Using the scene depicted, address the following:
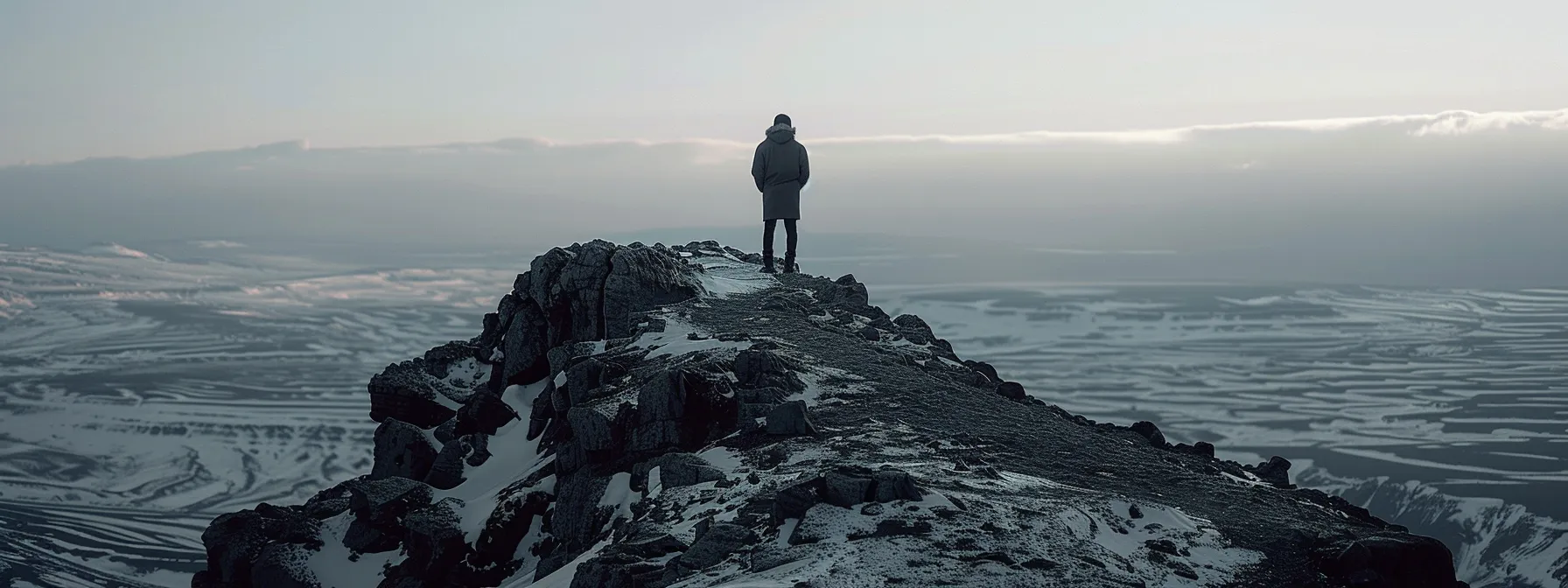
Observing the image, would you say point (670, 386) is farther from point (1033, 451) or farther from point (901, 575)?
point (901, 575)

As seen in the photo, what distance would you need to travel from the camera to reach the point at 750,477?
14.4 meters

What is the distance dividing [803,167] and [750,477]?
16318 millimetres

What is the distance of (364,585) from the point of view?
76.9ft

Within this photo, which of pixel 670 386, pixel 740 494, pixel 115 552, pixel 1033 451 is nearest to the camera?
pixel 740 494

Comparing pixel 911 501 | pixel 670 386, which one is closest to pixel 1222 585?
pixel 911 501

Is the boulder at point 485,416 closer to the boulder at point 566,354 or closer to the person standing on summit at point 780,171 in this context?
the boulder at point 566,354

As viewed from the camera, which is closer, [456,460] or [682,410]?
[682,410]

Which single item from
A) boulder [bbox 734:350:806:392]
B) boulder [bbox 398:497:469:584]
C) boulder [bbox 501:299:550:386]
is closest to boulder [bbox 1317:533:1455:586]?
boulder [bbox 734:350:806:392]

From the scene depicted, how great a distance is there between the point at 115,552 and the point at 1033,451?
205 meters

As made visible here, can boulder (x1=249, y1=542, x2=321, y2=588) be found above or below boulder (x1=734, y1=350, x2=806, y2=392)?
below

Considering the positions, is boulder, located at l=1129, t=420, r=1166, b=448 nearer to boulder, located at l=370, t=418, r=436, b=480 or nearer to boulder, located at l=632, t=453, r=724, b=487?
boulder, located at l=632, t=453, r=724, b=487

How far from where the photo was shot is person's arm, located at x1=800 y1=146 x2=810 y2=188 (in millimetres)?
29656

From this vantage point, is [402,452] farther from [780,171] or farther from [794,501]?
[794,501]

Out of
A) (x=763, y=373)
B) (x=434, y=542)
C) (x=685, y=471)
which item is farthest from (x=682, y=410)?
(x=434, y=542)
